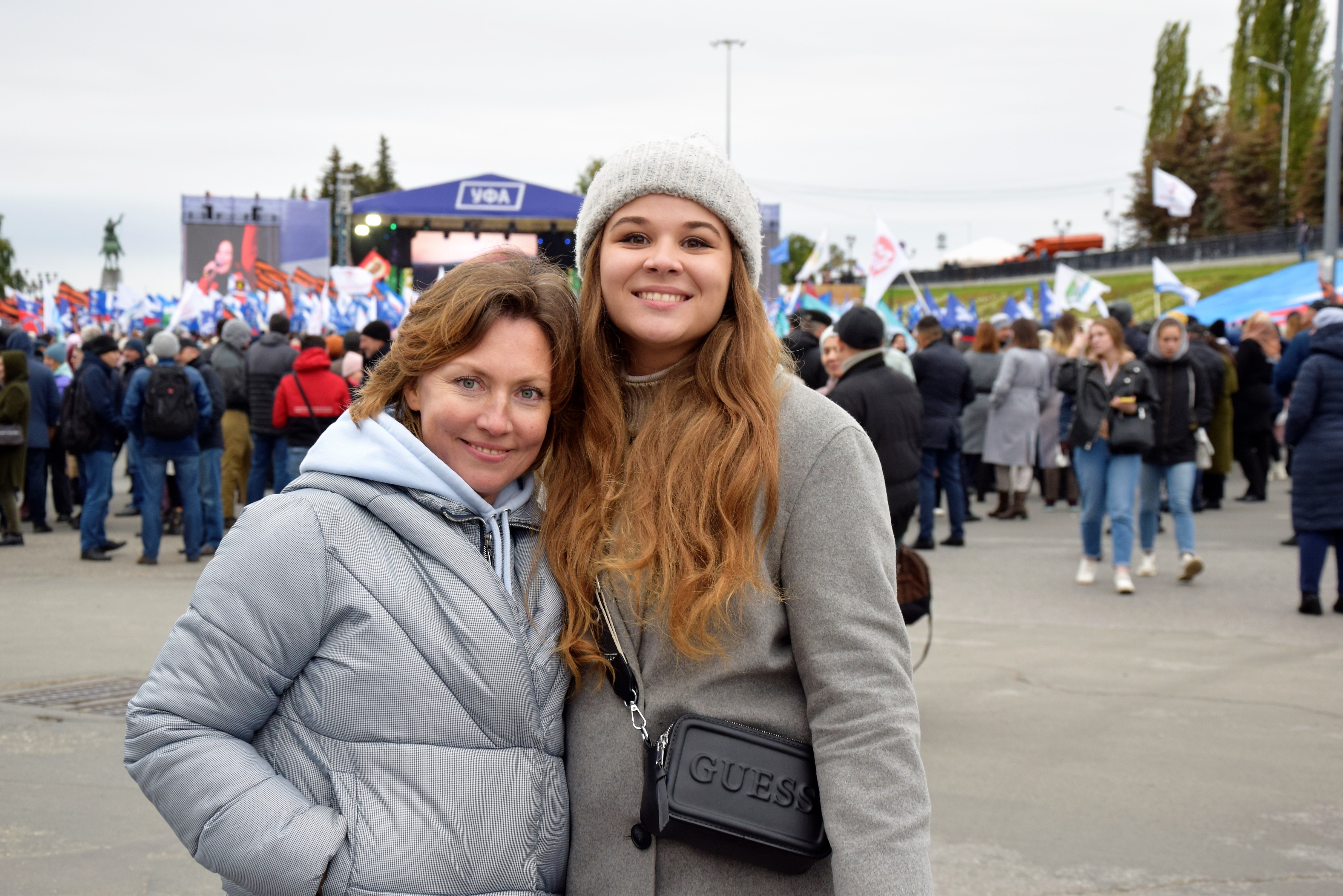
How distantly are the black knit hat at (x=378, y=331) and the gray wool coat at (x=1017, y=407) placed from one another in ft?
20.3

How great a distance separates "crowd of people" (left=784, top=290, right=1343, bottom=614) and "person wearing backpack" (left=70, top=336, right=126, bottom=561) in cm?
609

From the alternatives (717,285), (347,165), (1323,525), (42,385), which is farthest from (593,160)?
(717,285)

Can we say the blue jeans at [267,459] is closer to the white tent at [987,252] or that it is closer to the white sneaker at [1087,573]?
the white sneaker at [1087,573]

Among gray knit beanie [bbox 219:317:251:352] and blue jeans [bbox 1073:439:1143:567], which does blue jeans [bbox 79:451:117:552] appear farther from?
blue jeans [bbox 1073:439:1143:567]

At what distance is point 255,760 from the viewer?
1716mm

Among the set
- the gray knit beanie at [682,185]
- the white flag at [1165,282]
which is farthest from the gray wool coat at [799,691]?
the white flag at [1165,282]

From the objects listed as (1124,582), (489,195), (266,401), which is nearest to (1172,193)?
(1124,582)

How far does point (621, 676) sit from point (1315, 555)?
7448 mm

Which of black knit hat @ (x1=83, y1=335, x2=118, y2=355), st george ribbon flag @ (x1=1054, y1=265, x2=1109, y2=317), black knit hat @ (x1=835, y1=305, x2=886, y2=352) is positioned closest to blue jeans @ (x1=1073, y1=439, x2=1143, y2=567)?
black knit hat @ (x1=835, y1=305, x2=886, y2=352)

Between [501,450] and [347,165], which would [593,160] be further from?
[501,450]

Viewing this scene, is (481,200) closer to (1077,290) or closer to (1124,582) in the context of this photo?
(1077,290)

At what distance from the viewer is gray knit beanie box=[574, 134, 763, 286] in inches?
77.7

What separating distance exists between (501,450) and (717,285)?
0.46 m

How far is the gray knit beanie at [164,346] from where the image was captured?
961 centimetres
